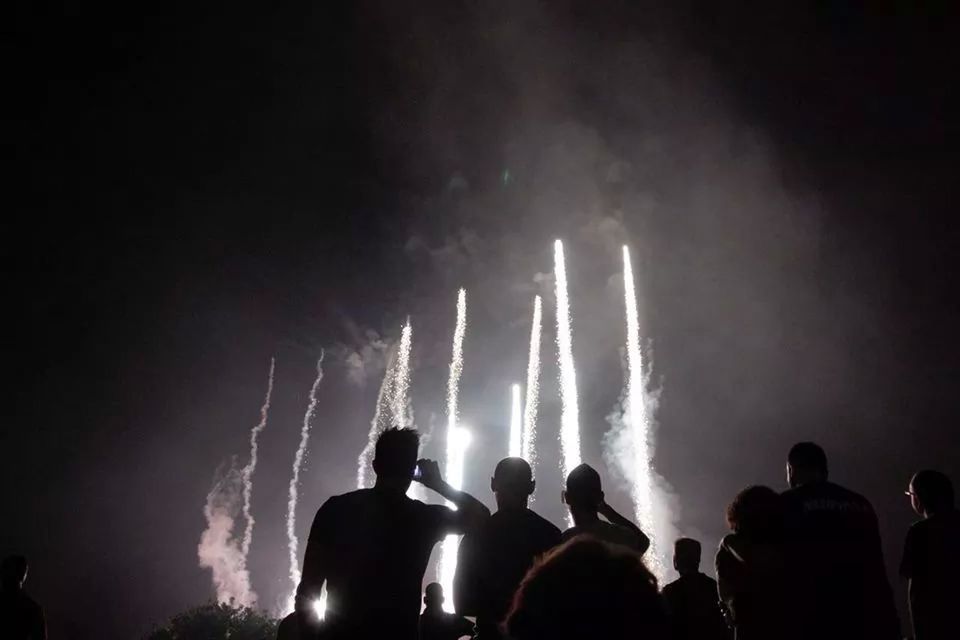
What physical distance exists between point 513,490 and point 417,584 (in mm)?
1031

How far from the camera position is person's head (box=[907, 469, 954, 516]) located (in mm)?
5859

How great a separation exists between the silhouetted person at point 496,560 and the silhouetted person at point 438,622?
36 centimetres

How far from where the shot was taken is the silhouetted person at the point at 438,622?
4801 mm

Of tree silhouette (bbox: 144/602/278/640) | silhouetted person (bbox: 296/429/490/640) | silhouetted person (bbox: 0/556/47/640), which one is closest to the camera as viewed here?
silhouetted person (bbox: 296/429/490/640)

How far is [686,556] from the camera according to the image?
659 cm

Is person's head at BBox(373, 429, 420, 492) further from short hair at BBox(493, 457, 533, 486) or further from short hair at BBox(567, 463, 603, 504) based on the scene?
short hair at BBox(567, 463, 603, 504)

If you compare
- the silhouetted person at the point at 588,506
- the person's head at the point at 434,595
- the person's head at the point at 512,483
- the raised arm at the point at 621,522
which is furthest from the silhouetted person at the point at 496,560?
the person's head at the point at 434,595

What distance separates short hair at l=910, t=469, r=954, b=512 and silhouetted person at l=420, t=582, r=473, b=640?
15.0 feet

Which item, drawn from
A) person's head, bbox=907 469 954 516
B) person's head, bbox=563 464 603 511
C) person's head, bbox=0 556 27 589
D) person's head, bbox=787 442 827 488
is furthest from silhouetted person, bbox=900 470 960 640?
person's head, bbox=0 556 27 589

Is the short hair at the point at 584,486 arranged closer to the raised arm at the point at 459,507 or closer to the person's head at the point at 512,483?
the person's head at the point at 512,483

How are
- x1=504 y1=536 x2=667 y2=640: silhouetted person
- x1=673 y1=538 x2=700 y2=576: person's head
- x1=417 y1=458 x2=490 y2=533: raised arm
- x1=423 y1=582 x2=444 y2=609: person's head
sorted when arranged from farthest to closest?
1. x1=423 y1=582 x2=444 y2=609: person's head
2. x1=673 y1=538 x2=700 y2=576: person's head
3. x1=417 y1=458 x2=490 y2=533: raised arm
4. x1=504 y1=536 x2=667 y2=640: silhouetted person

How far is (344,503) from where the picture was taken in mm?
3971

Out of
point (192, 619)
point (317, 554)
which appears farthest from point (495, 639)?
point (192, 619)

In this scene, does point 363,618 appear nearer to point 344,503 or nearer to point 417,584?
point 417,584
